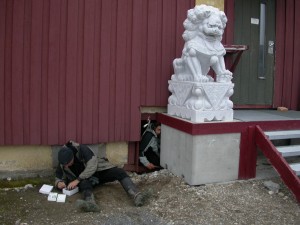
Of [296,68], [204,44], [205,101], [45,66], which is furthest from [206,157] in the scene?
[296,68]

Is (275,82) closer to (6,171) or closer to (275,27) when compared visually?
(275,27)

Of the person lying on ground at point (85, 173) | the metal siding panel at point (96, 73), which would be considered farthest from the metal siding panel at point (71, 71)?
the person lying on ground at point (85, 173)

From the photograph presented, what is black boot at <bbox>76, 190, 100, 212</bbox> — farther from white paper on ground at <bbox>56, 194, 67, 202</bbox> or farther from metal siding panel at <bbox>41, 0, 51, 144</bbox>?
metal siding panel at <bbox>41, 0, 51, 144</bbox>

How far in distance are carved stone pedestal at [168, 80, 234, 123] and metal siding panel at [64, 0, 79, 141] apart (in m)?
1.58

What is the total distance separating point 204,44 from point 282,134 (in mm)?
1696

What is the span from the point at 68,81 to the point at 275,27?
4.10 metres

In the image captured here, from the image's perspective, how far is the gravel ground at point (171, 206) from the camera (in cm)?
427

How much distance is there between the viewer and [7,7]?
203 inches

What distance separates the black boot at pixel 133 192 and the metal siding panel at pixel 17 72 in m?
1.61

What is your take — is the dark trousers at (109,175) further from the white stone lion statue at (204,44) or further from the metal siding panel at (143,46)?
the white stone lion statue at (204,44)

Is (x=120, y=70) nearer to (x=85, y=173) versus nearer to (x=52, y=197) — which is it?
(x=85, y=173)

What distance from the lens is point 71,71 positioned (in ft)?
18.2

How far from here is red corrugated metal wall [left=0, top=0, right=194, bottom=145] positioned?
17.3ft

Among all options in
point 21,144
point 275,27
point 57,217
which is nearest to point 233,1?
point 275,27
